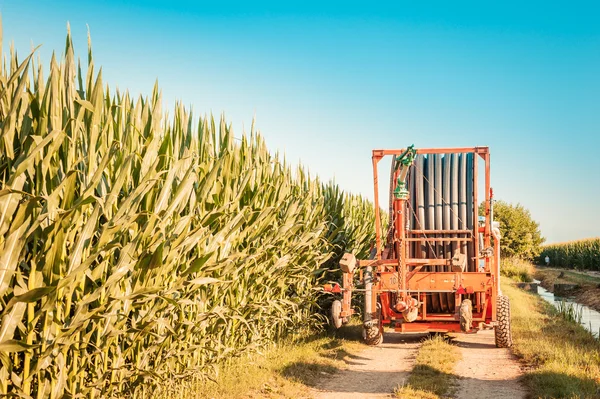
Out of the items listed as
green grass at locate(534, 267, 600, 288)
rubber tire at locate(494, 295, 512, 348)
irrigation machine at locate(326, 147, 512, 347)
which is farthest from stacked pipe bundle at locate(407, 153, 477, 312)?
green grass at locate(534, 267, 600, 288)

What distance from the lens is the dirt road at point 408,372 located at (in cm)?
743

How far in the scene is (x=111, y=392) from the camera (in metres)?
4.85

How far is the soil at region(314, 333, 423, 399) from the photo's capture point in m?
7.44

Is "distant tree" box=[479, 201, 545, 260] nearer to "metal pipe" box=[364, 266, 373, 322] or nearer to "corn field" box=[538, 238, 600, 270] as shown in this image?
"corn field" box=[538, 238, 600, 270]

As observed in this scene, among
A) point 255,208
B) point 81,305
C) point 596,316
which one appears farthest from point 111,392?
point 596,316

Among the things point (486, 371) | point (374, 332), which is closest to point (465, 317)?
point (486, 371)

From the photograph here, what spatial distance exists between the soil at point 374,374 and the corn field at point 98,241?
1.49 m

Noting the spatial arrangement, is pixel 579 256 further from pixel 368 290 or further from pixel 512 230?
pixel 368 290

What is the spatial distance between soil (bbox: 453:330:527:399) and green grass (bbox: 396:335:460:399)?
0.46 ft

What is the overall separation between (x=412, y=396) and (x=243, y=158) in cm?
359

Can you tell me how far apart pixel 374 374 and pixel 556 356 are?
2734 mm

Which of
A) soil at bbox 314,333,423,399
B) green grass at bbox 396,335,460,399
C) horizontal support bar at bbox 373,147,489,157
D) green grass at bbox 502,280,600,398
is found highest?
horizontal support bar at bbox 373,147,489,157

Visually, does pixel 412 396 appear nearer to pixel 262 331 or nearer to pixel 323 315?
pixel 262 331

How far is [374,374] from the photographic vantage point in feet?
28.2
